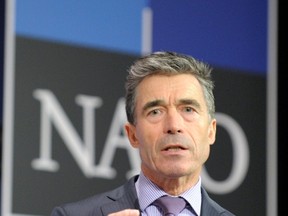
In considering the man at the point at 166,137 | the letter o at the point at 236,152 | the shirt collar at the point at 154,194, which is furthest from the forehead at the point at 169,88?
the letter o at the point at 236,152

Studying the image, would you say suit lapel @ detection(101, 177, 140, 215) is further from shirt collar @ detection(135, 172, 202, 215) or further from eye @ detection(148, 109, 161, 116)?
eye @ detection(148, 109, 161, 116)

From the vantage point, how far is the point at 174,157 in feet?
4.91

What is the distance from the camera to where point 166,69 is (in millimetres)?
1543

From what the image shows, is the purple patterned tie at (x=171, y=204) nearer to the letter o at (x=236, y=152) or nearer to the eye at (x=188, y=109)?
the eye at (x=188, y=109)

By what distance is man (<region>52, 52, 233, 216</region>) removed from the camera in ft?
4.93

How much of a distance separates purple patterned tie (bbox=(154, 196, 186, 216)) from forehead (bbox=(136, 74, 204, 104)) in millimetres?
164

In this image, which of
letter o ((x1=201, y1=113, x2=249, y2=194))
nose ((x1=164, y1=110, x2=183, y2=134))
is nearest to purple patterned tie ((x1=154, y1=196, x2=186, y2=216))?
nose ((x1=164, y1=110, x2=183, y2=134))

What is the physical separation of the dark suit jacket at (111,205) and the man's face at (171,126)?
0.05m

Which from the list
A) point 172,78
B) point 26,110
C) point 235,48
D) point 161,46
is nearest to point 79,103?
point 26,110

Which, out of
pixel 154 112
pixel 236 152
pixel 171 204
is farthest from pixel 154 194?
pixel 236 152

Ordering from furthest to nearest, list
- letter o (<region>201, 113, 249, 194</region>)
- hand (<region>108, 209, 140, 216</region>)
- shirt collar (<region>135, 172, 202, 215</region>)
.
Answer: letter o (<region>201, 113, 249, 194</region>), shirt collar (<region>135, 172, 202, 215</region>), hand (<region>108, 209, 140, 216</region>)

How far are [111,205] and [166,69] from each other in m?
0.24

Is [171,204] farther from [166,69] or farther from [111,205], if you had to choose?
[166,69]
